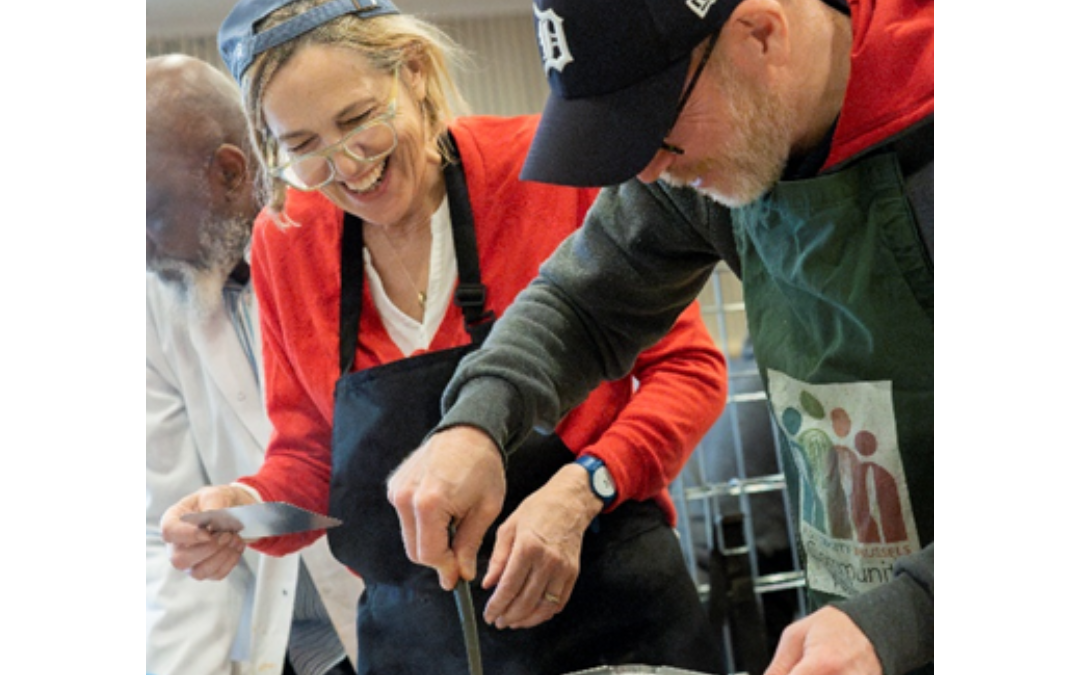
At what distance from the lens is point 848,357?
790 mm

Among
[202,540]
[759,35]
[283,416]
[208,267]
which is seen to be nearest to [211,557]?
[202,540]

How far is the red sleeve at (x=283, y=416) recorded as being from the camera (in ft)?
3.04

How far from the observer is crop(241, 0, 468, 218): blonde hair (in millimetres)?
864

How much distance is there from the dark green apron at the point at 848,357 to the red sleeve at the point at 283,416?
0.35 meters

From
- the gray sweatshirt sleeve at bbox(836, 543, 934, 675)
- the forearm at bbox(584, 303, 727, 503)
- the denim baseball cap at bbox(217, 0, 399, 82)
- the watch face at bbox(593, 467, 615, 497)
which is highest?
the denim baseball cap at bbox(217, 0, 399, 82)

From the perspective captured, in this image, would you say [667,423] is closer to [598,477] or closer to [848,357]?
[598,477]

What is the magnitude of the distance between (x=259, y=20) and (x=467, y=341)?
0.28m

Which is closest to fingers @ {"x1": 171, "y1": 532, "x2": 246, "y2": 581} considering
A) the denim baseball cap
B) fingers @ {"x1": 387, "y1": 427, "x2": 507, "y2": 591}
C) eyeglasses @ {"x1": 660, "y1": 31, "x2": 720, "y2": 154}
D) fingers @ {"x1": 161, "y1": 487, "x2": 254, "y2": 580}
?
fingers @ {"x1": 161, "y1": 487, "x2": 254, "y2": 580}

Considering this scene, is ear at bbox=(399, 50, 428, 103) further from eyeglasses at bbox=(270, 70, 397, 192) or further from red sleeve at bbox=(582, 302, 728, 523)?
red sleeve at bbox=(582, 302, 728, 523)

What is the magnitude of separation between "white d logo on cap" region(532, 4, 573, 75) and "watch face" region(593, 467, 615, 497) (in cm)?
31

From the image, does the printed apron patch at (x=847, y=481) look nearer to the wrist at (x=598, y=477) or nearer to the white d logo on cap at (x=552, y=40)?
the wrist at (x=598, y=477)

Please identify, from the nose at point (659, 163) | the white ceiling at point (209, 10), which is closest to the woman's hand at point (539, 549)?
the nose at point (659, 163)
